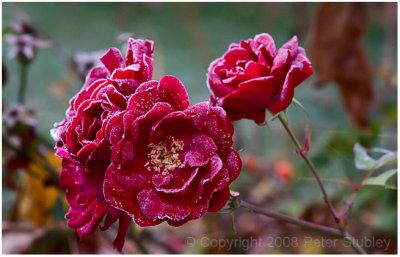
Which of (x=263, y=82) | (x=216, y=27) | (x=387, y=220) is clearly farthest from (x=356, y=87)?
(x=216, y=27)

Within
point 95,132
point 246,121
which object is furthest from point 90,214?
point 246,121

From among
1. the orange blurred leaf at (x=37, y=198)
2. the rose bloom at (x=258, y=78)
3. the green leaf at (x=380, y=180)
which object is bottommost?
the orange blurred leaf at (x=37, y=198)

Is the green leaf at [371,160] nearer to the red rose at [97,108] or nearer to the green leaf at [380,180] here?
the green leaf at [380,180]

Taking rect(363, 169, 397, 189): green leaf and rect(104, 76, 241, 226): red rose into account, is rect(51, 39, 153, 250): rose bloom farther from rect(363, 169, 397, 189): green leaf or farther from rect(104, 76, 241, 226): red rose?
rect(363, 169, 397, 189): green leaf

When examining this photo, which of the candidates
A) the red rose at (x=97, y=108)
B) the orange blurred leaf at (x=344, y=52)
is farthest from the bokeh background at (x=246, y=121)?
the red rose at (x=97, y=108)

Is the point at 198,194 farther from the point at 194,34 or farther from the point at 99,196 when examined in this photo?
the point at 194,34

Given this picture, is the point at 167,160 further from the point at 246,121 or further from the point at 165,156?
the point at 246,121
